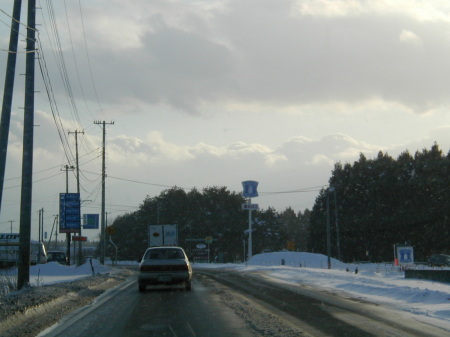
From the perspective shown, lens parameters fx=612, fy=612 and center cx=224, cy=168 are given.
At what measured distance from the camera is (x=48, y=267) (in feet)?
126

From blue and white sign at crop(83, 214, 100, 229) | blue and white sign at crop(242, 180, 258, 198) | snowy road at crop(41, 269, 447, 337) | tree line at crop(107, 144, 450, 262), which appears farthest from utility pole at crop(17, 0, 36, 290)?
tree line at crop(107, 144, 450, 262)

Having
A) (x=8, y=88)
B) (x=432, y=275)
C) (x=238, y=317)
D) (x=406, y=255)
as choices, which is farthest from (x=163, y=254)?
(x=406, y=255)

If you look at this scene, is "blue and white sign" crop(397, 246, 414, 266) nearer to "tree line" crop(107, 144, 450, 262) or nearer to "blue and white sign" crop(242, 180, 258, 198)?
"blue and white sign" crop(242, 180, 258, 198)

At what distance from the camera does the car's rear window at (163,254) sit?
22.9 meters

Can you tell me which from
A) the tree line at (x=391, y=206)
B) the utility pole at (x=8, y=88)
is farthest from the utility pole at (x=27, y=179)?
the tree line at (x=391, y=206)

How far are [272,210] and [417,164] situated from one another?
29.4 meters

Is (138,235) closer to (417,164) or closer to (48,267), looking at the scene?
(417,164)

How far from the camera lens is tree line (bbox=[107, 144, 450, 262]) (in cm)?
7462

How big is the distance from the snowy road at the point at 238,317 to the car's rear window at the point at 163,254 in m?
3.63

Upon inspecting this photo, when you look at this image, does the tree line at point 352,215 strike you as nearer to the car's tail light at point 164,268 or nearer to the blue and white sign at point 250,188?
the blue and white sign at point 250,188

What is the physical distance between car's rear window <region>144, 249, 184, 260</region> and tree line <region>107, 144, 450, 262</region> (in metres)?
39.9

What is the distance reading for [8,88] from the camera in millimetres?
18125

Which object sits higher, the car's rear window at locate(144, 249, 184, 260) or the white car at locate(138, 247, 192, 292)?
the car's rear window at locate(144, 249, 184, 260)

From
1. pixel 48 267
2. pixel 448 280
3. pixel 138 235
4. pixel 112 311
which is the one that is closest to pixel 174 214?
pixel 138 235
